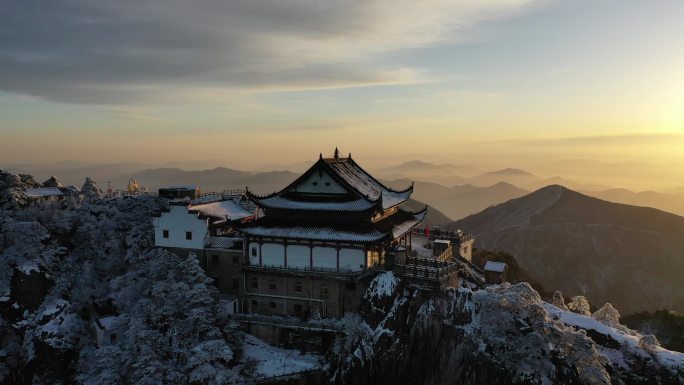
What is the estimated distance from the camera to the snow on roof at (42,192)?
6581 cm

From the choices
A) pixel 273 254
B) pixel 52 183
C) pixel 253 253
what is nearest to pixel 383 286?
pixel 273 254

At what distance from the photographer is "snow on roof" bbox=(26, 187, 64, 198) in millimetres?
65812

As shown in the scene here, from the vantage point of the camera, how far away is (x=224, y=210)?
188 ft

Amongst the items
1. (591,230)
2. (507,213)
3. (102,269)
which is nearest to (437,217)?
(507,213)

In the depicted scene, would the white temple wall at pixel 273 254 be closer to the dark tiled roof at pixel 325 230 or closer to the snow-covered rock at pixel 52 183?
the dark tiled roof at pixel 325 230

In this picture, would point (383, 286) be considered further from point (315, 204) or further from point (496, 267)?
point (496, 267)

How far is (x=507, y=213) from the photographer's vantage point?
147 m

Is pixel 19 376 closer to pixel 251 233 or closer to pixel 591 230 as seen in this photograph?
pixel 251 233

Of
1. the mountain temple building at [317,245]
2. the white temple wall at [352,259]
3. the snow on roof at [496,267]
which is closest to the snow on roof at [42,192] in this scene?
the mountain temple building at [317,245]

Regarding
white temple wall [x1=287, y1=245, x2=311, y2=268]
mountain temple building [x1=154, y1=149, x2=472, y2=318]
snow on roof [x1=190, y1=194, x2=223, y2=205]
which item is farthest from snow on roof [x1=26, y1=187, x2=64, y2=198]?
white temple wall [x1=287, y1=245, x2=311, y2=268]

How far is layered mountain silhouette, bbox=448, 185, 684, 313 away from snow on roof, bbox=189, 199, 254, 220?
69187 mm

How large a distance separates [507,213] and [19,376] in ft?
419

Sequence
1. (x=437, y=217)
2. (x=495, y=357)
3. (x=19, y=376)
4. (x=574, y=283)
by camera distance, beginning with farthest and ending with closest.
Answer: (x=437, y=217)
(x=574, y=283)
(x=19, y=376)
(x=495, y=357)

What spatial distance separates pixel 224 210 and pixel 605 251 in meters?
87.8
